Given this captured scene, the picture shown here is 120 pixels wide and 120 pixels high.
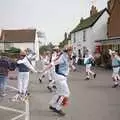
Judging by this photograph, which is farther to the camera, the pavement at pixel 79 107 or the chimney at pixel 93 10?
the chimney at pixel 93 10

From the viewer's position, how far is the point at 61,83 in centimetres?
1183

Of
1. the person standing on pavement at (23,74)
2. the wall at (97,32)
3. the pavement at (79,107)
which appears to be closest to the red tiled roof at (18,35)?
the wall at (97,32)

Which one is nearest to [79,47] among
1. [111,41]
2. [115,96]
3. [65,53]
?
[111,41]

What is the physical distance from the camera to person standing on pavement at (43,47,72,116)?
11781 mm

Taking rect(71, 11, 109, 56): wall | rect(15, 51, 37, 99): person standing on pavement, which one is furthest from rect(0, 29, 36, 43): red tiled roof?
rect(15, 51, 37, 99): person standing on pavement

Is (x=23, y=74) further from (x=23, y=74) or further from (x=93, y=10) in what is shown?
(x=93, y=10)

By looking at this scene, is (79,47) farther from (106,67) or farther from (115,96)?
(115,96)

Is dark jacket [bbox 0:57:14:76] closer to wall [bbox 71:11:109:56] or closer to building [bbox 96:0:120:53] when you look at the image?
building [bbox 96:0:120:53]

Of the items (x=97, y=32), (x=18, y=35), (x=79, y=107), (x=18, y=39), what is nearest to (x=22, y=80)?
(x=79, y=107)

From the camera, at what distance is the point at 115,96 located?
16562 mm

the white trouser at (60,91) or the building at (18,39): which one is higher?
the building at (18,39)

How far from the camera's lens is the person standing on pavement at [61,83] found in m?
11.8

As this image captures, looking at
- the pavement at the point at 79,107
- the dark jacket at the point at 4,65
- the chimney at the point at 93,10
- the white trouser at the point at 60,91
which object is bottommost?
the pavement at the point at 79,107

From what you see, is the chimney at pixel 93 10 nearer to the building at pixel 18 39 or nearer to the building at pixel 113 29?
the building at pixel 113 29
